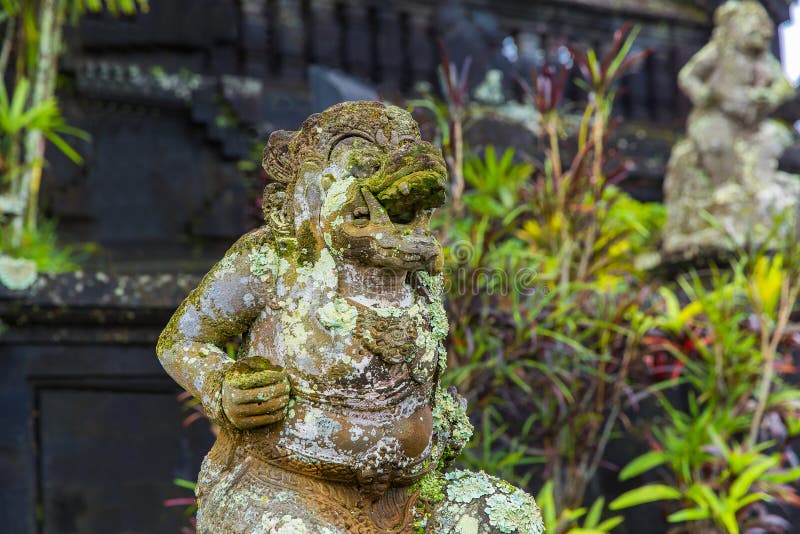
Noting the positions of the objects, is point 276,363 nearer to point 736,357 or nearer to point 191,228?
point 736,357

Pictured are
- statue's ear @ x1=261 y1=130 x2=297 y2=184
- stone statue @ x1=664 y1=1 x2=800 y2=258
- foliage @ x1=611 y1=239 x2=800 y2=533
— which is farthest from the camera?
stone statue @ x1=664 y1=1 x2=800 y2=258

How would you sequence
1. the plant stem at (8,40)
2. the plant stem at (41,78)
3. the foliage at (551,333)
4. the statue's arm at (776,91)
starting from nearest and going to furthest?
the foliage at (551,333)
the plant stem at (41,78)
the plant stem at (8,40)
the statue's arm at (776,91)

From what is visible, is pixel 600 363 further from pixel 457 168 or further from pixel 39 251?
pixel 39 251

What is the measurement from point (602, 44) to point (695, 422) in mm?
4022

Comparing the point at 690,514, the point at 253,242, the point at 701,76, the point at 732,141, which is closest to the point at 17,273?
the point at 253,242

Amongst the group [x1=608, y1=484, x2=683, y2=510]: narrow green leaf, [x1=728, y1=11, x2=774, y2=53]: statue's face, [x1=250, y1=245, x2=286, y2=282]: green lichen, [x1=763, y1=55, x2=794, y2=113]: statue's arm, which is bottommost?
[x1=608, y1=484, x2=683, y2=510]: narrow green leaf

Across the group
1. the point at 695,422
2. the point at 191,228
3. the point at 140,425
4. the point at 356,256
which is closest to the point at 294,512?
the point at 356,256

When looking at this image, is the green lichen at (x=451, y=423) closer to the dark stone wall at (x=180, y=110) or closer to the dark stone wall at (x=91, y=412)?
the dark stone wall at (x=91, y=412)

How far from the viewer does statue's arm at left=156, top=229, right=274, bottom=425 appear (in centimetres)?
187

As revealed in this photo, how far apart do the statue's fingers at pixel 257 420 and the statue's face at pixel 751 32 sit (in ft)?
15.3

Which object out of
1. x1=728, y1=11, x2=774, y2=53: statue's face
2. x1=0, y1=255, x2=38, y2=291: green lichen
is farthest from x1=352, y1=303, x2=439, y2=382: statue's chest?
x1=728, y1=11, x2=774, y2=53: statue's face

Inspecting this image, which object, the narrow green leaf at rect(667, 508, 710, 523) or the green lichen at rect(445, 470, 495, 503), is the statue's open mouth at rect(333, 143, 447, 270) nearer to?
the green lichen at rect(445, 470, 495, 503)

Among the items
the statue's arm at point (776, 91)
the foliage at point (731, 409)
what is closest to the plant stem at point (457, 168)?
the foliage at point (731, 409)

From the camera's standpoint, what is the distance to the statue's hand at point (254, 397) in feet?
5.59
